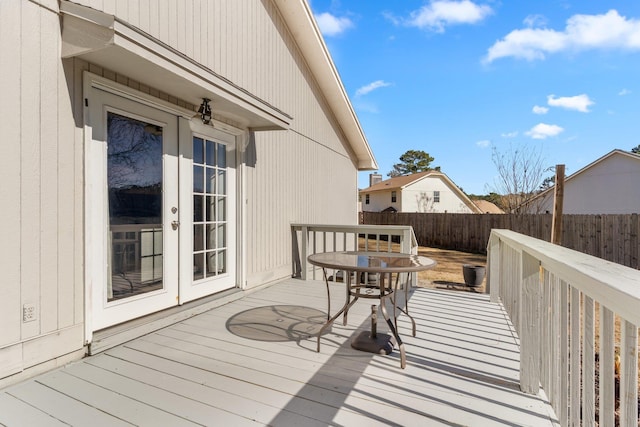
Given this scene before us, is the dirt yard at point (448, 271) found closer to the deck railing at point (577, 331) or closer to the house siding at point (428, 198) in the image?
the deck railing at point (577, 331)

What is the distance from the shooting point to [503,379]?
Result: 6.90 ft

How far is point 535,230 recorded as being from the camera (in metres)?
11.6

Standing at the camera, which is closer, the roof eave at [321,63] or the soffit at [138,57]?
the soffit at [138,57]

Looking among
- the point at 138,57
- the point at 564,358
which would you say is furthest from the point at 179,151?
the point at 564,358

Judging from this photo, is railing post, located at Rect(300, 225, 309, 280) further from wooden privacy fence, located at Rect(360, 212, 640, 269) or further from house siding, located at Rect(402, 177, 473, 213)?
house siding, located at Rect(402, 177, 473, 213)

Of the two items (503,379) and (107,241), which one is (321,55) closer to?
(107,241)

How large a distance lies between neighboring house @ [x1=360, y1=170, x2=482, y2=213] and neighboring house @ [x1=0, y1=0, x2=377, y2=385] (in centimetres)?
1763

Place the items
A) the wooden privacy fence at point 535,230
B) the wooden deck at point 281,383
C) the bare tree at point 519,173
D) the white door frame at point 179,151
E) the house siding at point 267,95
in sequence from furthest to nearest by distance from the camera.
→ the bare tree at point 519,173
the wooden privacy fence at point 535,230
the house siding at point 267,95
the white door frame at point 179,151
the wooden deck at point 281,383

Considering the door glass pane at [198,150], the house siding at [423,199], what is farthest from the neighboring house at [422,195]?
the door glass pane at [198,150]

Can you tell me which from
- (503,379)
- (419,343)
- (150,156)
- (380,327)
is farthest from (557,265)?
(150,156)

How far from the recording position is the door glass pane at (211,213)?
355 cm

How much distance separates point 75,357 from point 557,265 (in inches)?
118

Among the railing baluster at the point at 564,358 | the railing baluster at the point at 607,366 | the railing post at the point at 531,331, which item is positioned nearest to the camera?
the railing baluster at the point at 607,366

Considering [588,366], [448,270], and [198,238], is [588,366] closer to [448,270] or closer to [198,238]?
[198,238]
